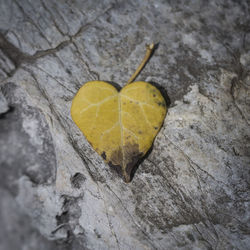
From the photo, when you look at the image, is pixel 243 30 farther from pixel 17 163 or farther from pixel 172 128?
pixel 17 163

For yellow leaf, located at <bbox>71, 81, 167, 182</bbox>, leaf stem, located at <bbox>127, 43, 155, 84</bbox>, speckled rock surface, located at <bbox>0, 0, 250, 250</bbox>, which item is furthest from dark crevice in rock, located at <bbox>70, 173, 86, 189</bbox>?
leaf stem, located at <bbox>127, 43, 155, 84</bbox>

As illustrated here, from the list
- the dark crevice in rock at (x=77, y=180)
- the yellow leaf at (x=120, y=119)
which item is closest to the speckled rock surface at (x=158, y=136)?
the dark crevice in rock at (x=77, y=180)

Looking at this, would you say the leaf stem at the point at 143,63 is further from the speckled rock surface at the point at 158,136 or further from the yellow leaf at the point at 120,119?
the yellow leaf at the point at 120,119

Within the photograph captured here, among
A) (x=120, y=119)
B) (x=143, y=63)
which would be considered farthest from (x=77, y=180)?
(x=143, y=63)

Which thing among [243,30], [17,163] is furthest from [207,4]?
[17,163]

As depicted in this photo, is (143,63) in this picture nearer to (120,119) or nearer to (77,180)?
(120,119)

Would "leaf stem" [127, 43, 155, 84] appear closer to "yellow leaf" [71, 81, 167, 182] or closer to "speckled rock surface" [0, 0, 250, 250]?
"speckled rock surface" [0, 0, 250, 250]
